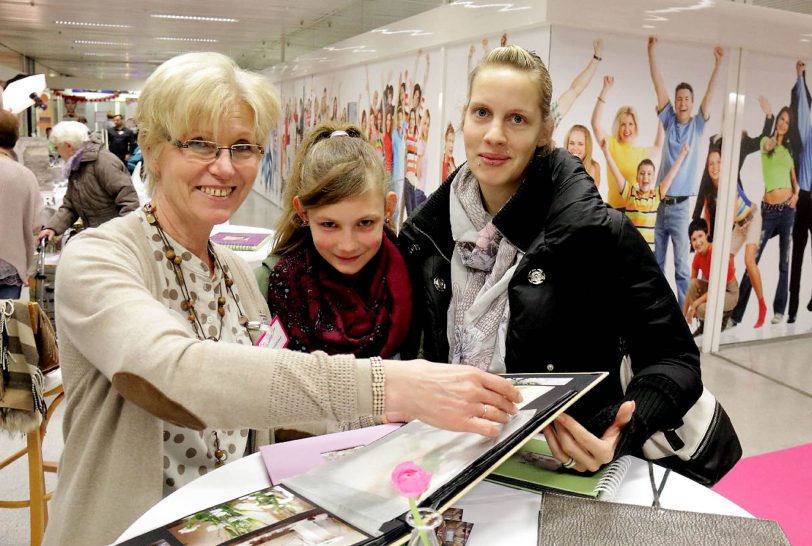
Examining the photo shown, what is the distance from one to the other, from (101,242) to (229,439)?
53 centimetres

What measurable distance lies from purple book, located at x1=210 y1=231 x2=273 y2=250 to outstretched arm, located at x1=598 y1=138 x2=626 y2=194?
2.42m

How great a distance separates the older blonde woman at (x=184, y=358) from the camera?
3.47 ft

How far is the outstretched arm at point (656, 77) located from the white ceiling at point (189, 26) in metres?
2.13

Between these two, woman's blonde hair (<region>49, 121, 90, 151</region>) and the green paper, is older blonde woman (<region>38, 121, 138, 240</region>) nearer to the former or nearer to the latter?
woman's blonde hair (<region>49, 121, 90, 151</region>)

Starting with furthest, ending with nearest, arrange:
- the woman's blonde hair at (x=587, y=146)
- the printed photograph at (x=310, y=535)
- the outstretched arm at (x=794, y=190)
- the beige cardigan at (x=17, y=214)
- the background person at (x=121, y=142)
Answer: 1. the background person at (x=121, y=142)
2. the outstretched arm at (x=794, y=190)
3. the woman's blonde hair at (x=587, y=146)
4. the beige cardigan at (x=17, y=214)
5. the printed photograph at (x=310, y=535)

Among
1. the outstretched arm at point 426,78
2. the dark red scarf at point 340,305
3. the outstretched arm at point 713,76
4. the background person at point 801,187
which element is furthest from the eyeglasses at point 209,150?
the background person at point 801,187

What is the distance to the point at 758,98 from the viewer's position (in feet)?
17.9

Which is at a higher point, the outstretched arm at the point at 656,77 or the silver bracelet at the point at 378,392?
the outstretched arm at the point at 656,77

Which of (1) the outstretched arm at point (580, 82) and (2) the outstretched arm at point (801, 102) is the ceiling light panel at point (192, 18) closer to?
(1) the outstretched arm at point (580, 82)

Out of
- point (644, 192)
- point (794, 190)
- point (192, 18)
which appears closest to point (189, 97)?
point (644, 192)

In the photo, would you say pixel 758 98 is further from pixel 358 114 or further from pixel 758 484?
pixel 358 114

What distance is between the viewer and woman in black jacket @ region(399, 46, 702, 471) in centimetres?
161

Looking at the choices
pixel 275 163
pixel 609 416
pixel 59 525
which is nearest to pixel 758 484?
pixel 609 416

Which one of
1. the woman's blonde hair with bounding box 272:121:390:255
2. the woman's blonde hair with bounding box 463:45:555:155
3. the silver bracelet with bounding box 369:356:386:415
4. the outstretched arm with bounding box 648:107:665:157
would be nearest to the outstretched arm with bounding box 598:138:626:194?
the outstretched arm with bounding box 648:107:665:157
